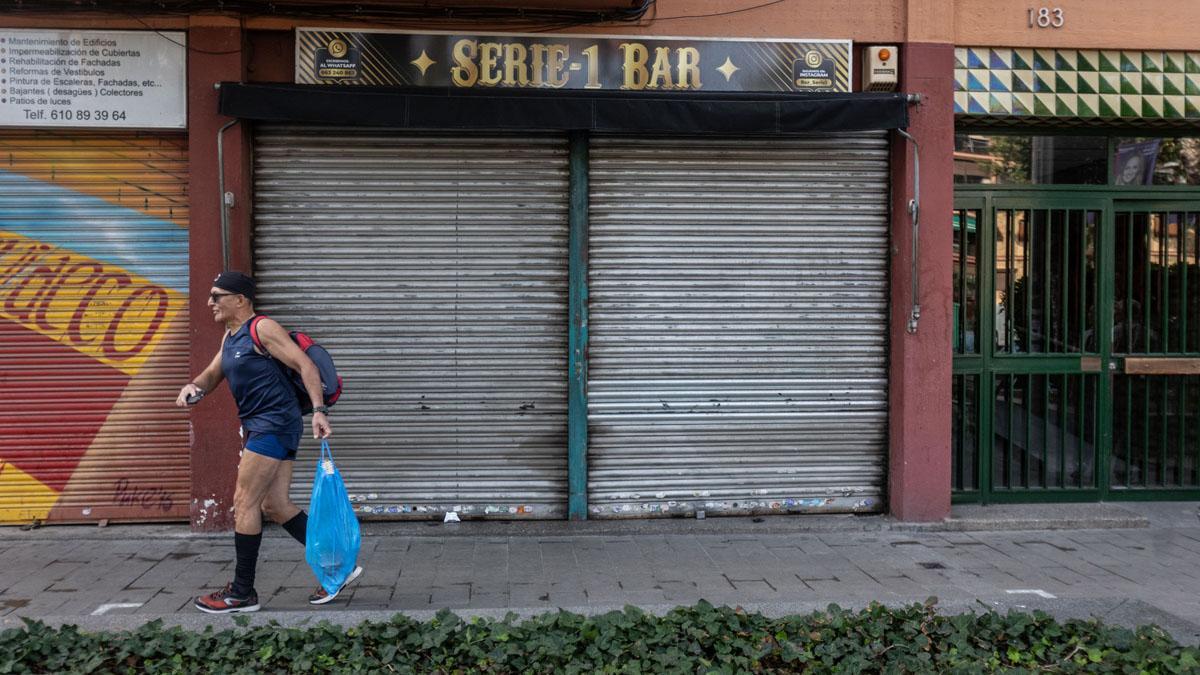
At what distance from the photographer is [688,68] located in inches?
307

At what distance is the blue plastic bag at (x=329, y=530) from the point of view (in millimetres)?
5707

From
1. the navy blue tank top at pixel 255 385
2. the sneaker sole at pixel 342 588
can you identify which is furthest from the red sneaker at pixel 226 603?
the navy blue tank top at pixel 255 385

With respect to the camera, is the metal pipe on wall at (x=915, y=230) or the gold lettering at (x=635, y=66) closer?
the gold lettering at (x=635, y=66)

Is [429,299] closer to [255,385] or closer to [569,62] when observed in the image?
[569,62]

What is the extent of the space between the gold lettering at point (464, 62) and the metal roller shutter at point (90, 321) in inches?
85.7

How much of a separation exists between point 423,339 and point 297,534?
2.29 m

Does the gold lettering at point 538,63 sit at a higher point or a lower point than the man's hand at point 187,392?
higher

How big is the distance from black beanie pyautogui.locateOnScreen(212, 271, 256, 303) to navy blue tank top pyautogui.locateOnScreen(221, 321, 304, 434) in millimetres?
187

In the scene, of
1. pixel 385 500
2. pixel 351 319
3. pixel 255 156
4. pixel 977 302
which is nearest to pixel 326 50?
pixel 255 156

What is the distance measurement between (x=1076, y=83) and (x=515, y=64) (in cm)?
459

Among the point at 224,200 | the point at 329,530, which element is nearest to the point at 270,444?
the point at 329,530

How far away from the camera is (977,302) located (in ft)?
27.9

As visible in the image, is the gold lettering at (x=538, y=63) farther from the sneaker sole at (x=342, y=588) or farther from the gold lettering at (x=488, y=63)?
the sneaker sole at (x=342, y=588)

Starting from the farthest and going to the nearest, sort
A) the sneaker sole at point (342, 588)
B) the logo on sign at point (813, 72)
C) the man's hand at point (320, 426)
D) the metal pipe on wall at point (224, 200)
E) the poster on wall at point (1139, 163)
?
1. the poster on wall at point (1139, 163)
2. the logo on sign at point (813, 72)
3. the metal pipe on wall at point (224, 200)
4. the sneaker sole at point (342, 588)
5. the man's hand at point (320, 426)
